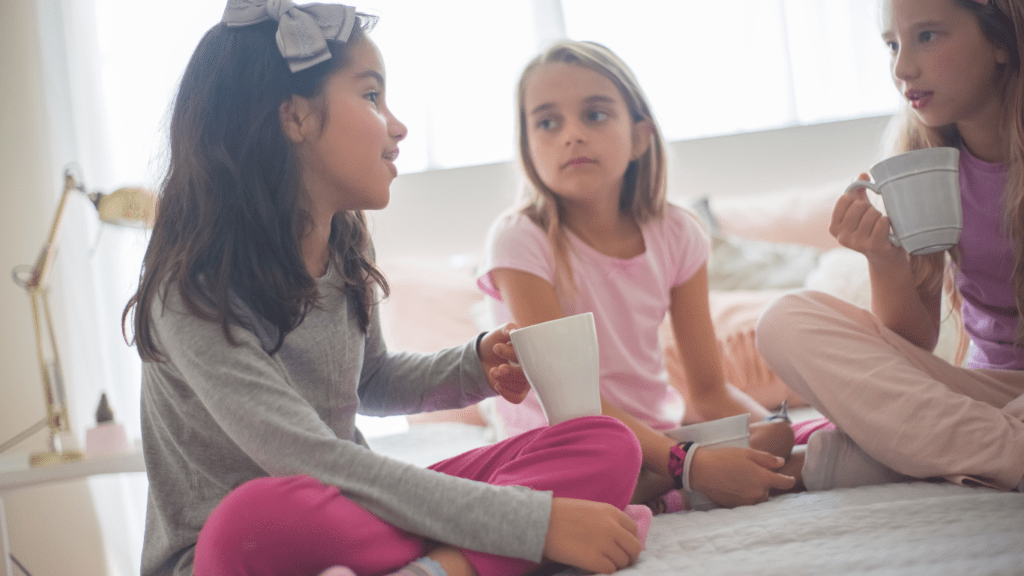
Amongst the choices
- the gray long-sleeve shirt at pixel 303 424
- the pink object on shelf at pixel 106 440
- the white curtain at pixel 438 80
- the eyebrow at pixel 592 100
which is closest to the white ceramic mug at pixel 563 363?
the gray long-sleeve shirt at pixel 303 424

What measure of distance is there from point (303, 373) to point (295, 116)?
319mm

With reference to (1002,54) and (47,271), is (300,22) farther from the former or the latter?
(1002,54)

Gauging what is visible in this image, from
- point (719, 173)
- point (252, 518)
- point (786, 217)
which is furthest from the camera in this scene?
point (719, 173)

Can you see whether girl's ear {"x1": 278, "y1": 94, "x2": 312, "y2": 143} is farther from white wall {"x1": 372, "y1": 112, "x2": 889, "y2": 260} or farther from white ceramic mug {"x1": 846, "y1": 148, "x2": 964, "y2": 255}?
white wall {"x1": 372, "y1": 112, "x2": 889, "y2": 260}

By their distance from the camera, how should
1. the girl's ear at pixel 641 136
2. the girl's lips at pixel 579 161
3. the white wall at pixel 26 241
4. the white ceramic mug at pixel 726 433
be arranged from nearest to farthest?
the white ceramic mug at pixel 726 433 → the girl's lips at pixel 579 161 → the girl's ear at pixel 641 136 → the white wall at pixel 26 241

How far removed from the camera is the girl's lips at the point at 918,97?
1067mm

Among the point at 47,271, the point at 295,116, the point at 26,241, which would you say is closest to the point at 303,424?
the point at 295,116

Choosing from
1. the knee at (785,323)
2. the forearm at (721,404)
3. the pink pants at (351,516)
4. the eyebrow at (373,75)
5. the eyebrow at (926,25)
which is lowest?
the forearm at (721,404)

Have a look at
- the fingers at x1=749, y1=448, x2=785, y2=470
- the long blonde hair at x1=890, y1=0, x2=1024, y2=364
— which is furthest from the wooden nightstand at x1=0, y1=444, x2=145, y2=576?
the long blonde hair at x1=890, y1=0, x2=1024, y2=364

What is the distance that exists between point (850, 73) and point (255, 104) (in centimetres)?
222

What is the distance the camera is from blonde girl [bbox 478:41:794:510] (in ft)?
4.15

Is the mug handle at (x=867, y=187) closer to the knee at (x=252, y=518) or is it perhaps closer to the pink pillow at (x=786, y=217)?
the knee at (x=252, y=518)

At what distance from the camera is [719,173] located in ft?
8.10

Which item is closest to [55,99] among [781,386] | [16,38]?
[16,38]
